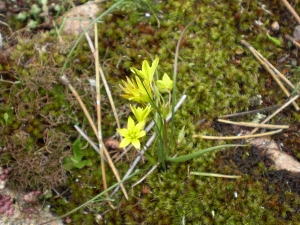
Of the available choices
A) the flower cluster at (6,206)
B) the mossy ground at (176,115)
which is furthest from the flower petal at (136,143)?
the flower cluster at (6,206)

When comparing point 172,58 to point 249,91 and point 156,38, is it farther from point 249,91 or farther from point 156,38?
point 249,91

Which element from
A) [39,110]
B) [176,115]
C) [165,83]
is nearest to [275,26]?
[176,115]

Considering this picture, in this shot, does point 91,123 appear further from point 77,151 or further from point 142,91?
point 142,91

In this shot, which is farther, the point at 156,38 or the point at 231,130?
the point at 156,38

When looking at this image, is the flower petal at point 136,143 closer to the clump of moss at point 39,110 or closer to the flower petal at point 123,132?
the flower petal at point 123,132

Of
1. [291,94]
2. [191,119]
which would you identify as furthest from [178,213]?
[291,94]

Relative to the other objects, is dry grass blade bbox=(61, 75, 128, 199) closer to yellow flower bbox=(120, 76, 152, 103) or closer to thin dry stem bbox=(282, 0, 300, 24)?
yellow flower bbox=(120, 76, 152, 103)

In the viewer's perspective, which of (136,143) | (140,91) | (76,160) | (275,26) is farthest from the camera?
(275,26)

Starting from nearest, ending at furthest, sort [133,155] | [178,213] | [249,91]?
[178,213] → [133,155] → [249,91]
